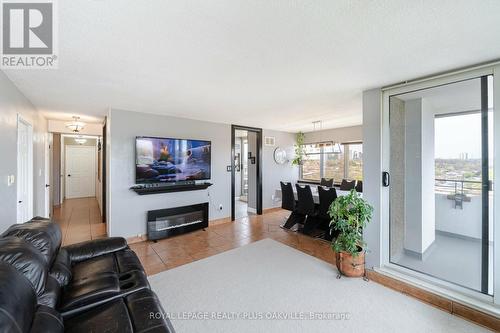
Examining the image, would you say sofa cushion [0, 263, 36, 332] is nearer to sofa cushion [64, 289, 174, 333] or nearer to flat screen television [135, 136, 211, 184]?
sofa cushion [64, 289, 174, 333]

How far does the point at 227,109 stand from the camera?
12.5ft

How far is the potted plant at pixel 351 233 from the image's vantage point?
103 inches

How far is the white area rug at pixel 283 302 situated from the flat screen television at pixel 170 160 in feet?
6.11

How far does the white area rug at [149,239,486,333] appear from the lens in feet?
6.24

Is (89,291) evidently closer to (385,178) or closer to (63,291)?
(63,291)

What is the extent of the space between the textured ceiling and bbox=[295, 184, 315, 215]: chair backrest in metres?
1.84

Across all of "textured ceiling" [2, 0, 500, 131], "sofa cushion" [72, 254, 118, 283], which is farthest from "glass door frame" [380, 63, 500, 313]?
"sofa cushion" [72, 254, 118, 283]

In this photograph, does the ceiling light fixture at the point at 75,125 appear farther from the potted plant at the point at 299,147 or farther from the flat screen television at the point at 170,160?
the potted plant at the point at 299,147

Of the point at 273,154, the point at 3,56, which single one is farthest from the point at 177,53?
the point at 273,154

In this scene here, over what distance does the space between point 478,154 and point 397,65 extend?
126 cm

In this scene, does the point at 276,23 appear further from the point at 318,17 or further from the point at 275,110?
the point at 275,110

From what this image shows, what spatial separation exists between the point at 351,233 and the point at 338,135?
383 cm

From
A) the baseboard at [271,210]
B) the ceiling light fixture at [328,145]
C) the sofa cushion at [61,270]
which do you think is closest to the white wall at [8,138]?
the sofa cushion at [61,270]

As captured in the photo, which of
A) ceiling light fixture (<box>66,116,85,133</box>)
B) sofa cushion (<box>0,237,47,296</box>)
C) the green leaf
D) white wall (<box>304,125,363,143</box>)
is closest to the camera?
sofa cushion (<box>0,237,47,296</box>)
